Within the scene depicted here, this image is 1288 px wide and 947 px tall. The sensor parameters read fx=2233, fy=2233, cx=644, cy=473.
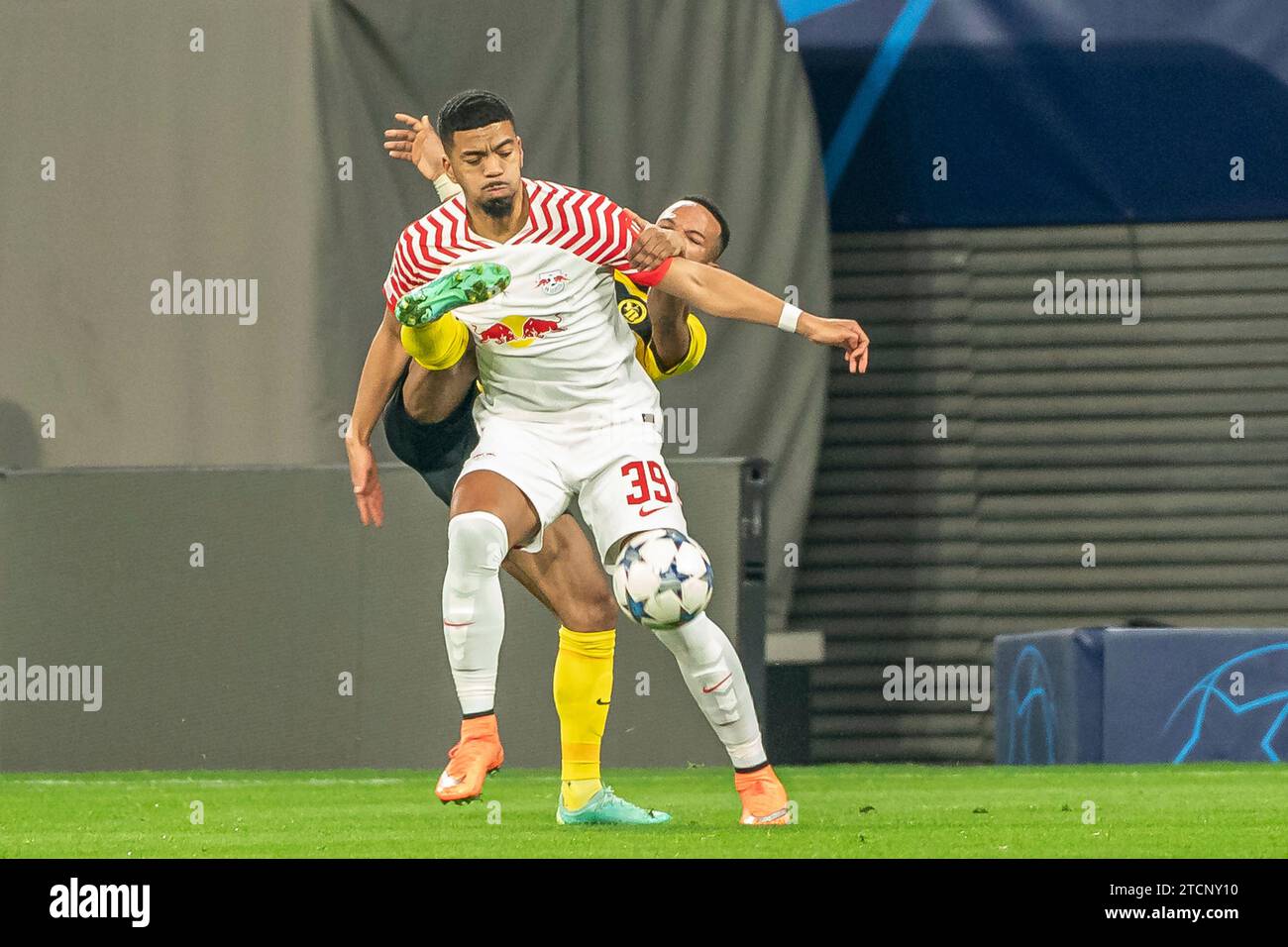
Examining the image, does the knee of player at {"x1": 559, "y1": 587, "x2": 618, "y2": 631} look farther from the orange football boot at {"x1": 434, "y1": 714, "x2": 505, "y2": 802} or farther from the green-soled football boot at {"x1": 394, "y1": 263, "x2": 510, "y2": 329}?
the green-soled football boot at {"x1": 394, "y1": 263, "x2": 510, "y2": 329}

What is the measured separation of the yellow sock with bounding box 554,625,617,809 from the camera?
673cm

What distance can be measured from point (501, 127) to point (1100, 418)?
25.8 ft

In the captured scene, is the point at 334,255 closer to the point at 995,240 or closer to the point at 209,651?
the point at 209,651

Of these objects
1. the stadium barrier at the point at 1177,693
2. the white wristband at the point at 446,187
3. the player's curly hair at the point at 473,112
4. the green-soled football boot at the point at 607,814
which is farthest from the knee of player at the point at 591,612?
the stadium barrier at the point at 1177,693

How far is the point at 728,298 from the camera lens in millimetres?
6543

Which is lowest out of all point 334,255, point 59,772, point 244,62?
point 59,772

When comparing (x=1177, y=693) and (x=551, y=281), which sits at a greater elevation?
(x=551, y=281)

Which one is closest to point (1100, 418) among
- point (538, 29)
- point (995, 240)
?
point (995, 240)

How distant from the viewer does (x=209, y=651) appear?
1059cm

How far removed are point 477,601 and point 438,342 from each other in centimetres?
78

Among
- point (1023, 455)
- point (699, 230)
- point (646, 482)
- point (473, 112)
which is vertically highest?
point (473, 112)

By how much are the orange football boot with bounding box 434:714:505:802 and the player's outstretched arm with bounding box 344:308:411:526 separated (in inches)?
28.0

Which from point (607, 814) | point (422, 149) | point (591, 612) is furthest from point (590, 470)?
point (422, 149)

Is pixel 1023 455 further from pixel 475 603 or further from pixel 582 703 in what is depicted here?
pixel 475 603
